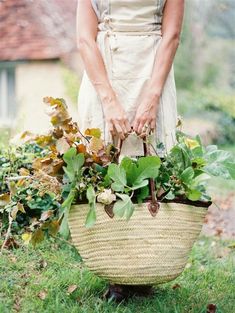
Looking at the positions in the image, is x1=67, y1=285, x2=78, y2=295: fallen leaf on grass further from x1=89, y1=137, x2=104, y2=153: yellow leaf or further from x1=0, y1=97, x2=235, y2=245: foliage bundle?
x1=89, y1=137, x2=104, y2=153: yellow leaf

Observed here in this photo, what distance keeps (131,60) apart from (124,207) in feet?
2.42

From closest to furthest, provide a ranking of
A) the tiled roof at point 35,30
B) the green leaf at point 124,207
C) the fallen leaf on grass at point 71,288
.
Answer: the green leaf at point 124,207 < the fallen leaf on grass at point 71,288 < the tiled roof at point 35,30

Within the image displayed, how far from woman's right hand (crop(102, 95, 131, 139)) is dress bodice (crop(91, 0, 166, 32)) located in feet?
Answer: 1.19

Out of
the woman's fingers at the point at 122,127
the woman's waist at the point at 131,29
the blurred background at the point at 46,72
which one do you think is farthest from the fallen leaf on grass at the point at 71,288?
the blurred background at the point at 46,72

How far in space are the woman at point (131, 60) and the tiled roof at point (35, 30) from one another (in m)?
15.1

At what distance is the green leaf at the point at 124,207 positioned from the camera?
3.46 meters

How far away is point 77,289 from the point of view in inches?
164

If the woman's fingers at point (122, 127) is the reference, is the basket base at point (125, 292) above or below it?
below

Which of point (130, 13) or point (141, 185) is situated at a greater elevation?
point (130, 13)

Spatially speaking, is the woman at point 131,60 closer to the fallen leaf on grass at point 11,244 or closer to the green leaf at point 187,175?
the green leaf at point 187,175

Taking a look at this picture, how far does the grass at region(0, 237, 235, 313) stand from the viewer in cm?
389

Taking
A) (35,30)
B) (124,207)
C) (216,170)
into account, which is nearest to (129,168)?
(124,207)

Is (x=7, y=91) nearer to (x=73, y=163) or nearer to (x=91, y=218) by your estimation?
(x=73, y=163)

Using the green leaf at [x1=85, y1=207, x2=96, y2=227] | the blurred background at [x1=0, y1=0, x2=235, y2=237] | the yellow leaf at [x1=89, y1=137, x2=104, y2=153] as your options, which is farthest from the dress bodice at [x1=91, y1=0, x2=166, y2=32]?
the blurred background at [x1=0, y1=0, x2=235, y2=237]
